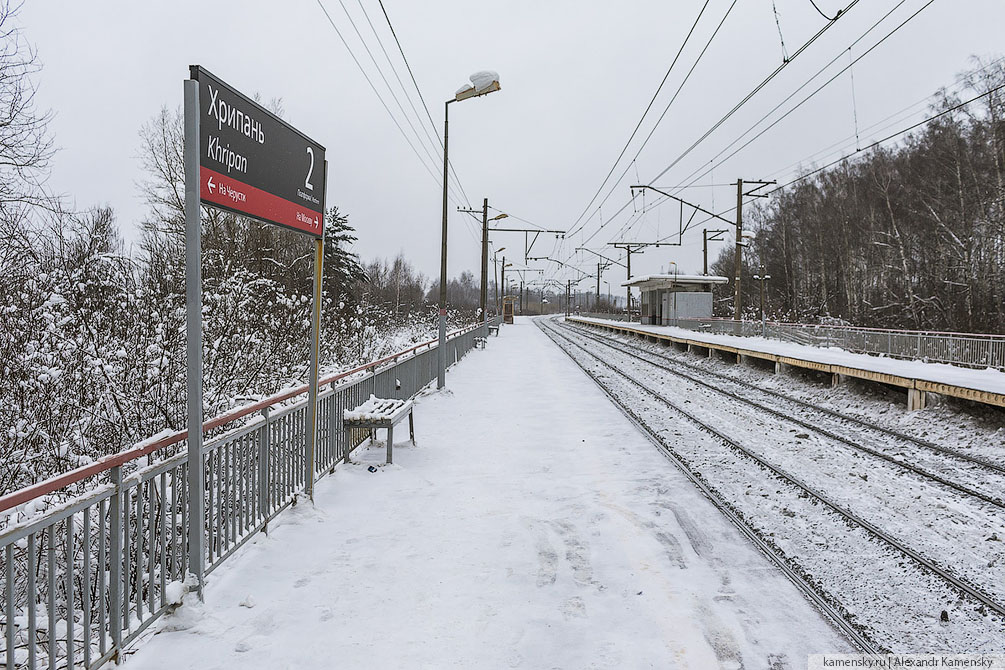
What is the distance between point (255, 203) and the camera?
4.35 m

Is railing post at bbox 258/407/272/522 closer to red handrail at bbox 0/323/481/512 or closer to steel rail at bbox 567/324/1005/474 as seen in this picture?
red handrail at bbox 0/323/481/512

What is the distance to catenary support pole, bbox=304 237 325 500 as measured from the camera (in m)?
5.59

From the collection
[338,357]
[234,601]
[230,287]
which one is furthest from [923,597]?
[338,357]

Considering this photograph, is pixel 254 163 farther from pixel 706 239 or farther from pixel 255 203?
pixel 706 239

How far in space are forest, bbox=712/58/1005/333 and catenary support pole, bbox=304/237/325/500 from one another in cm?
1639

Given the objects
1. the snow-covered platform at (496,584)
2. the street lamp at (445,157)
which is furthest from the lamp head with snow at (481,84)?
the snow-covered platform at (496,584)

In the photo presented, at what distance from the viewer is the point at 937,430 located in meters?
10.6

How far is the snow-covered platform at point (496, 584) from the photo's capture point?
3385 mm

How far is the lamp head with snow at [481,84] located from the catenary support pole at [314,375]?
23.1 ft

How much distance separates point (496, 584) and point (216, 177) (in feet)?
10.3

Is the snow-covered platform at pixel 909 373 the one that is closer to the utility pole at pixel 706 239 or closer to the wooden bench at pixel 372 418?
the wooden bench at pixel 372 418

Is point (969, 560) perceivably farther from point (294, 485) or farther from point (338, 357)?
point (338, 357)

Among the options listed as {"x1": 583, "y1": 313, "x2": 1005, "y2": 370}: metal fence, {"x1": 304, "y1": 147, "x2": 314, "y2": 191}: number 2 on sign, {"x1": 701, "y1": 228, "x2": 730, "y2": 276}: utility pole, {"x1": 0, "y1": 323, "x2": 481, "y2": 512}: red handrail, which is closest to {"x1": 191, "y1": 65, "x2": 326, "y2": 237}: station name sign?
{"x1": 304, "y1": 147, "x2": 314, "y2": 191}: number 2 on sign

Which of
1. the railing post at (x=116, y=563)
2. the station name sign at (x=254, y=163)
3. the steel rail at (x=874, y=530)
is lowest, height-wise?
the steel rail at (x=874, y=530)
